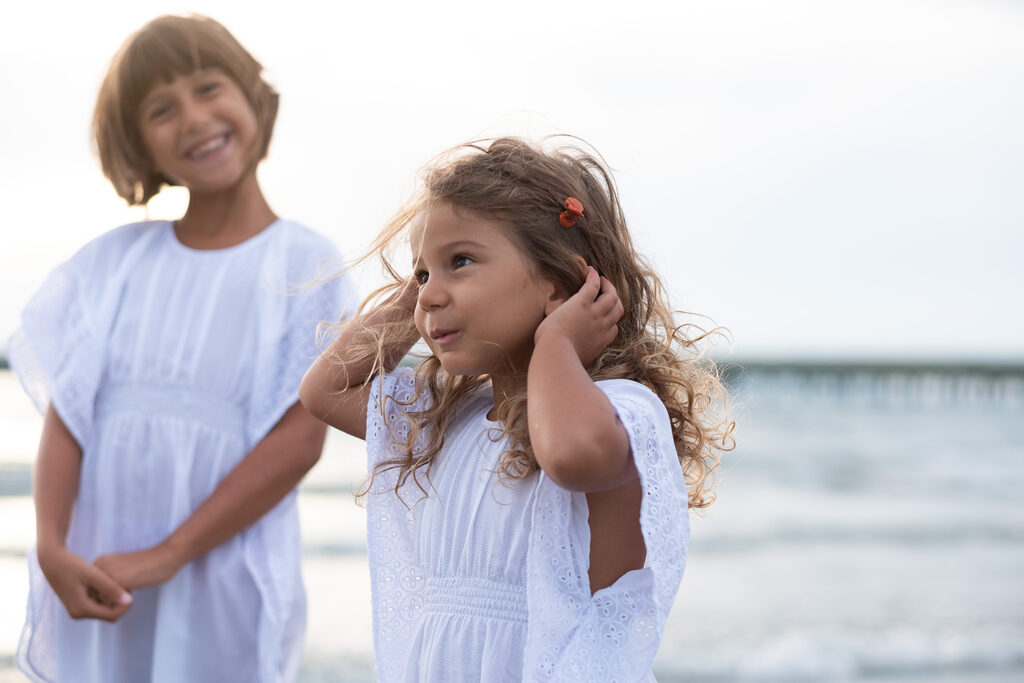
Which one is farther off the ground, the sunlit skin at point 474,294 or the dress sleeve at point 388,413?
the sunlit skin at point 474,294

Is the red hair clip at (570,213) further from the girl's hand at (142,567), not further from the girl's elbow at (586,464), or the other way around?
the girl's hand at (142,567)

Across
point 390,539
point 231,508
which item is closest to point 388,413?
point 390,539

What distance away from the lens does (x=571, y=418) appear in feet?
5.04

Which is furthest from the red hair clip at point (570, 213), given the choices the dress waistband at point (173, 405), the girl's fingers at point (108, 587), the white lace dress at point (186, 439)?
the girl's fingers at point (108, 587)

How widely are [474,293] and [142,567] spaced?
1226 mm

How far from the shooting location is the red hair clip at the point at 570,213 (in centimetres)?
179

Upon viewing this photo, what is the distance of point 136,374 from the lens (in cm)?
263

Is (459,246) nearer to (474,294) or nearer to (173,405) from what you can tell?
(474,294)

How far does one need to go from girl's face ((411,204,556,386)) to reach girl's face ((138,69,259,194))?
1.09 meters

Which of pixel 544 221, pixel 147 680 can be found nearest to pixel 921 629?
pixel 147 680

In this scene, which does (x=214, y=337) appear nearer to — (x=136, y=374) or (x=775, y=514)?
(x=136, y=374)

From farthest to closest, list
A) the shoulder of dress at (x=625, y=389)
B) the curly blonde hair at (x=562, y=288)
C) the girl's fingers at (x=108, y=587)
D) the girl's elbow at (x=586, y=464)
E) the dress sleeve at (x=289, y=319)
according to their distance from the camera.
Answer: the dress sleeve at (x=289, y=319) → the girl's fingers at (x=108, y=587) → the curly blonde hair at (x=562, y=288) → the shoulder of dress at (x=625, y=389) → the girl's elbow at (x=586, y=464)

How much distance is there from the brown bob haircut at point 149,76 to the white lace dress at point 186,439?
0.29 m

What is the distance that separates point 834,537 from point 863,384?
21.6 metres
